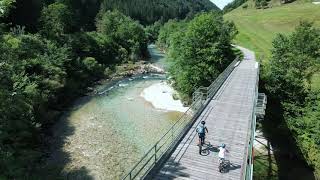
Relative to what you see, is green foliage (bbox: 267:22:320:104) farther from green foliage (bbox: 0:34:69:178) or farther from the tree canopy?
green foliage (bbox: 0:34:69:178)

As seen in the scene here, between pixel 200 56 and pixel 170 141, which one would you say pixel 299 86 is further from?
pixel 170 141

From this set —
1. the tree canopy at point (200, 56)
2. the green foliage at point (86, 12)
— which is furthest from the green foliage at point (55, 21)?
the green foliage at point (86, 12)

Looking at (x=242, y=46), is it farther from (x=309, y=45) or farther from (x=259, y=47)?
(x=309, y=45)

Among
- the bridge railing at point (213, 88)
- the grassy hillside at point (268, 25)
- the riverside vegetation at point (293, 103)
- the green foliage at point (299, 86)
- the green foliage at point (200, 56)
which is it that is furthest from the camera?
the grassy hillside at point (268, 25)

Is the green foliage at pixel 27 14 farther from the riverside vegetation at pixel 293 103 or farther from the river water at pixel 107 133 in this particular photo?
the riverside vegetation at pixel 293 103

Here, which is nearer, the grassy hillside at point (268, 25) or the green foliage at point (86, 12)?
the grassy hillside at point (268, 25)

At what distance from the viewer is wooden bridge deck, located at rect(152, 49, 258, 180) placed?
→ 17.9m

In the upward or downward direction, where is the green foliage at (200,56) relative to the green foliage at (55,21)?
downward

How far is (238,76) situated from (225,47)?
945cm

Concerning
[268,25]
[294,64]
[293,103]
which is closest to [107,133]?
[293,103]

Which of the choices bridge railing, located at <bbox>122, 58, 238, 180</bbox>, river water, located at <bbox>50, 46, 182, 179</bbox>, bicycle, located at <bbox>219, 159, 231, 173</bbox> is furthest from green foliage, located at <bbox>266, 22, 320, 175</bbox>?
river water, located at <bbox>50, 46, 182, 179</bbox>

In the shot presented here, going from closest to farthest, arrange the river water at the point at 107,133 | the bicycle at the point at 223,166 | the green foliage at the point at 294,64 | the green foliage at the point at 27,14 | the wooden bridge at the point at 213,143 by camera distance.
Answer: the wooden bridge at the point at 213,143
the bicycle at the point at 223,166
the river water at the point at 107,133
the green foliage at the point at 294,64
the green foliage at the point at 27,14

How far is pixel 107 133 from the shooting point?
1479 inches

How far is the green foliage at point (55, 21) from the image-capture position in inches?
2707
